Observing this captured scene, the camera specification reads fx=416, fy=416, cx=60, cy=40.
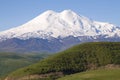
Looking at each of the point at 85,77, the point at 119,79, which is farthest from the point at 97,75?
the point at 119,79

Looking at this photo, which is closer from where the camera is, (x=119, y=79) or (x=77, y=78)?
(x=119, y=79)

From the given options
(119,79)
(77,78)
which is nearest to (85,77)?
(77,78)

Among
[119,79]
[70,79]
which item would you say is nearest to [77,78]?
[70,79]

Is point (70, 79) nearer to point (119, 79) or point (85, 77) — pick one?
point (85, 77)

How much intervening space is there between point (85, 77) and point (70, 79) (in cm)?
720

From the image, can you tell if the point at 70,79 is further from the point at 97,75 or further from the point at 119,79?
the point at 119,79

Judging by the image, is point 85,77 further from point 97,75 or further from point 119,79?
point 119,79

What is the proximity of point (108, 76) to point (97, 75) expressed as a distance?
7.28 meters

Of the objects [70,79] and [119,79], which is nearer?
[119,79]

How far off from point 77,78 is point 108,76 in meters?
14.8

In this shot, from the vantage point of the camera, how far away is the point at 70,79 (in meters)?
198

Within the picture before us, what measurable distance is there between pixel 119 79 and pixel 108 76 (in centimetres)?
1157

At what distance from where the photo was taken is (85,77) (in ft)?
649

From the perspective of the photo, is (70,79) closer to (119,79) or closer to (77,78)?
(77,78)
